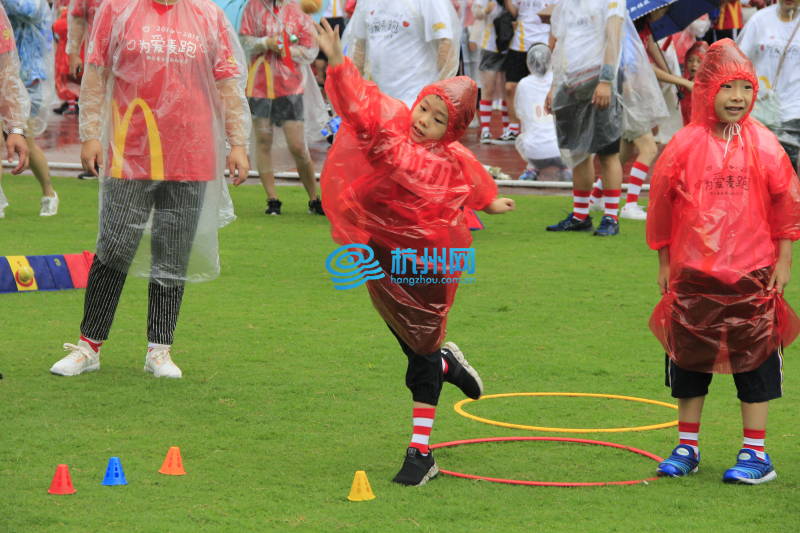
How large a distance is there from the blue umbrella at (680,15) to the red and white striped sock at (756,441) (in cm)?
660

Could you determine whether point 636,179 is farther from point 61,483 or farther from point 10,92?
point 61,483

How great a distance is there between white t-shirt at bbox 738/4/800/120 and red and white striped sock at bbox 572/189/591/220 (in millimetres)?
1556

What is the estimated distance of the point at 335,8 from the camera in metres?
17.0

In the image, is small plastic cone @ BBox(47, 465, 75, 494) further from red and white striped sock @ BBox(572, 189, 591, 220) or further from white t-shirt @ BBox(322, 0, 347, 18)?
white t-shirt @ BBox(322, 0, 347, 18)

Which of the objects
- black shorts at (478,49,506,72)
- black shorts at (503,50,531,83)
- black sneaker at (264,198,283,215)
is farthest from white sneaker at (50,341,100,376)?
black shorts at (478,49,506,72)

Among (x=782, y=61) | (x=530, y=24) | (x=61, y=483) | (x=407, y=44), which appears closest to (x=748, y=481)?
(x=61, y=483)

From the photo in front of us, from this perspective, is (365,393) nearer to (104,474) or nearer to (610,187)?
(104,474)

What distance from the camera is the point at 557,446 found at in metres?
5.08

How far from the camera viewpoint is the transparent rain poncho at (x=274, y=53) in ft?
33.6

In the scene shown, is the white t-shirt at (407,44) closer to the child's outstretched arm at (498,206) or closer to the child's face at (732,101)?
the child's outstretched arm at (498,206)

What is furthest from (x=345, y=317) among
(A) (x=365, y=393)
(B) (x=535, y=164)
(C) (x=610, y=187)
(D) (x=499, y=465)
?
(B) (x=535, y=164)

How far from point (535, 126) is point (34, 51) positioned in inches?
186

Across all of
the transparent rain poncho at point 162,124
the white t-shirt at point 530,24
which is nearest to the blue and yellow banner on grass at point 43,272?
the transparent rain poncho at point 162,124

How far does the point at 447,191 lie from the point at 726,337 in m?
1.04
